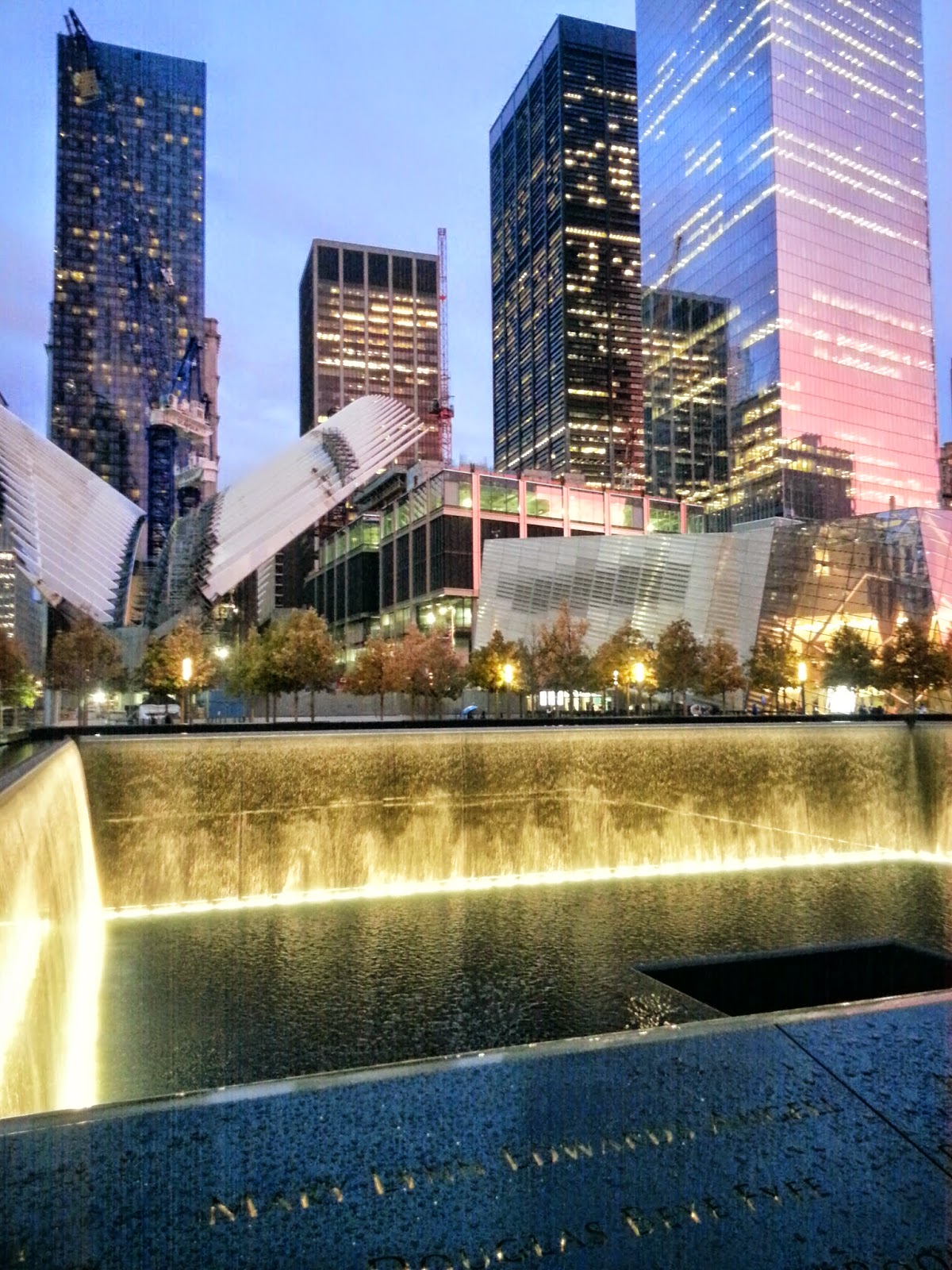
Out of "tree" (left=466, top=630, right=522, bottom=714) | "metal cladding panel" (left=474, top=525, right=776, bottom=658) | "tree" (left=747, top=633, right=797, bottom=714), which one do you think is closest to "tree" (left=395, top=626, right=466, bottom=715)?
"tree" (left=466, top=630, right=522, bottom=714)

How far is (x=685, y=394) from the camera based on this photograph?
116750 mm

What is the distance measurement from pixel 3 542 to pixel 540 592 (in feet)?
438

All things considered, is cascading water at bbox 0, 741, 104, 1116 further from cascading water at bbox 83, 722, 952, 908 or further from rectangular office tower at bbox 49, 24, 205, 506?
rectangular office tower at bbox 49, 24, 205, 506

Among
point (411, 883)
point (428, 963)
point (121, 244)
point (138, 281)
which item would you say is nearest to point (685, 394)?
point (138, 281)

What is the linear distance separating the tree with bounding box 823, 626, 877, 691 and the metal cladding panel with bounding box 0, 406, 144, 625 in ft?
133

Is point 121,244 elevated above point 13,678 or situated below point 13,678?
above

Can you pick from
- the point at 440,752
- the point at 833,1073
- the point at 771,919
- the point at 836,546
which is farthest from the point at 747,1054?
the point at 836,546

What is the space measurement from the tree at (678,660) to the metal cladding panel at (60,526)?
107 feet

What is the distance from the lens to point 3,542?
542 ft

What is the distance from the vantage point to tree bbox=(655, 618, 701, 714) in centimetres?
4691

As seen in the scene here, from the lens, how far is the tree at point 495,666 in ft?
169

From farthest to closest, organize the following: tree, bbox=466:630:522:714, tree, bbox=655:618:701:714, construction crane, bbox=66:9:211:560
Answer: construction crane, bbox=66:9:211:560
tree, bbox=466:630:522:714
tree, bbox=655:618:701:714

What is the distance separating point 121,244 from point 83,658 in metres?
130

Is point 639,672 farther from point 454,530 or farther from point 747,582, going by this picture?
point 454,530
